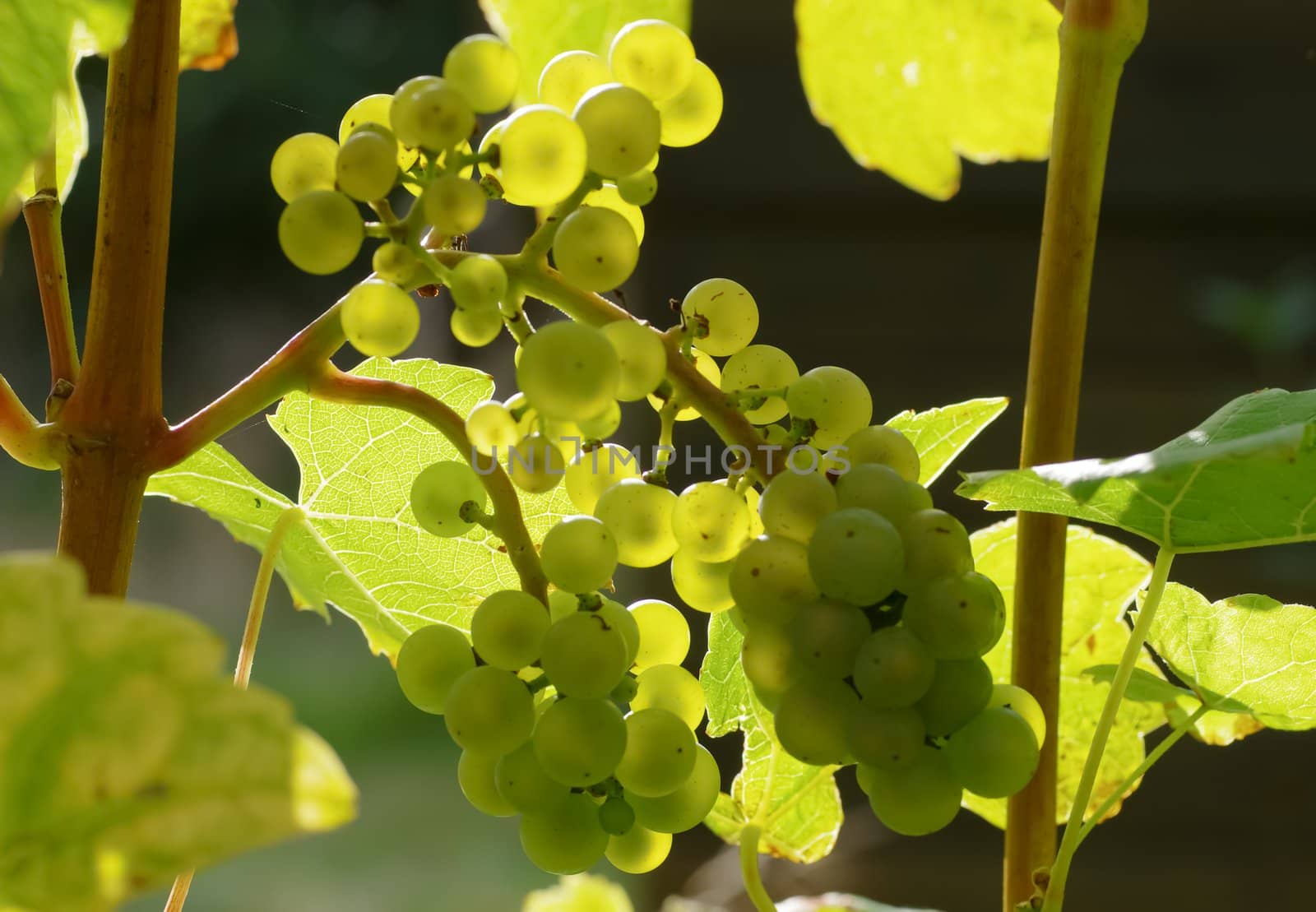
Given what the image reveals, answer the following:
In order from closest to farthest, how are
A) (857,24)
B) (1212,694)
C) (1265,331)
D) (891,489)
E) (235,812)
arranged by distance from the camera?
1. (235,812)
2. (891,489)
3. (1212,694)
4. (857,24)
5. (1265,331)

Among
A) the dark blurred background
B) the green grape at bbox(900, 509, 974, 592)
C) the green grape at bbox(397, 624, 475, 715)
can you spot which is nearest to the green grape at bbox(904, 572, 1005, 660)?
the green grape at bbox(900, 509, 974, 592)

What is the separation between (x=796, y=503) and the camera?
271mm

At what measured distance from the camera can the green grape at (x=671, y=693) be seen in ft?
1.00

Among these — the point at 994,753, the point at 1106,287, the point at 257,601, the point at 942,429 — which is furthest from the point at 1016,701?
the point at 1106,287

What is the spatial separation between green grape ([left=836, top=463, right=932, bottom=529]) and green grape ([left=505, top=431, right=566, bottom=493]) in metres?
0.07

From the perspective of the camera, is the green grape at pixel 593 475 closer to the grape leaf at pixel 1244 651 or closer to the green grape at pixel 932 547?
the green grape at pixel 932 547

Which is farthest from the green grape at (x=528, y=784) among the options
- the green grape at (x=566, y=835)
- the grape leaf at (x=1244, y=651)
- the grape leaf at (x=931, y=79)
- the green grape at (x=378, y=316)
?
the grape leaf at (x=931, y=79)

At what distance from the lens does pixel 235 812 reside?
0.58 ft

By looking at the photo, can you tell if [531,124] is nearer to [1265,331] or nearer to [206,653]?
[206,653]

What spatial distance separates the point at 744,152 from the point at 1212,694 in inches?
40.6

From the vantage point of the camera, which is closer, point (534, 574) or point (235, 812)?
point (235, 812)

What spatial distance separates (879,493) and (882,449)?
0.02 m

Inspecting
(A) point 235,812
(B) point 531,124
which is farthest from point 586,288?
(A) point 235,812

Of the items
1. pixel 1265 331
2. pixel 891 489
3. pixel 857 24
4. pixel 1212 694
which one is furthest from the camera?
pixel 1265 331
